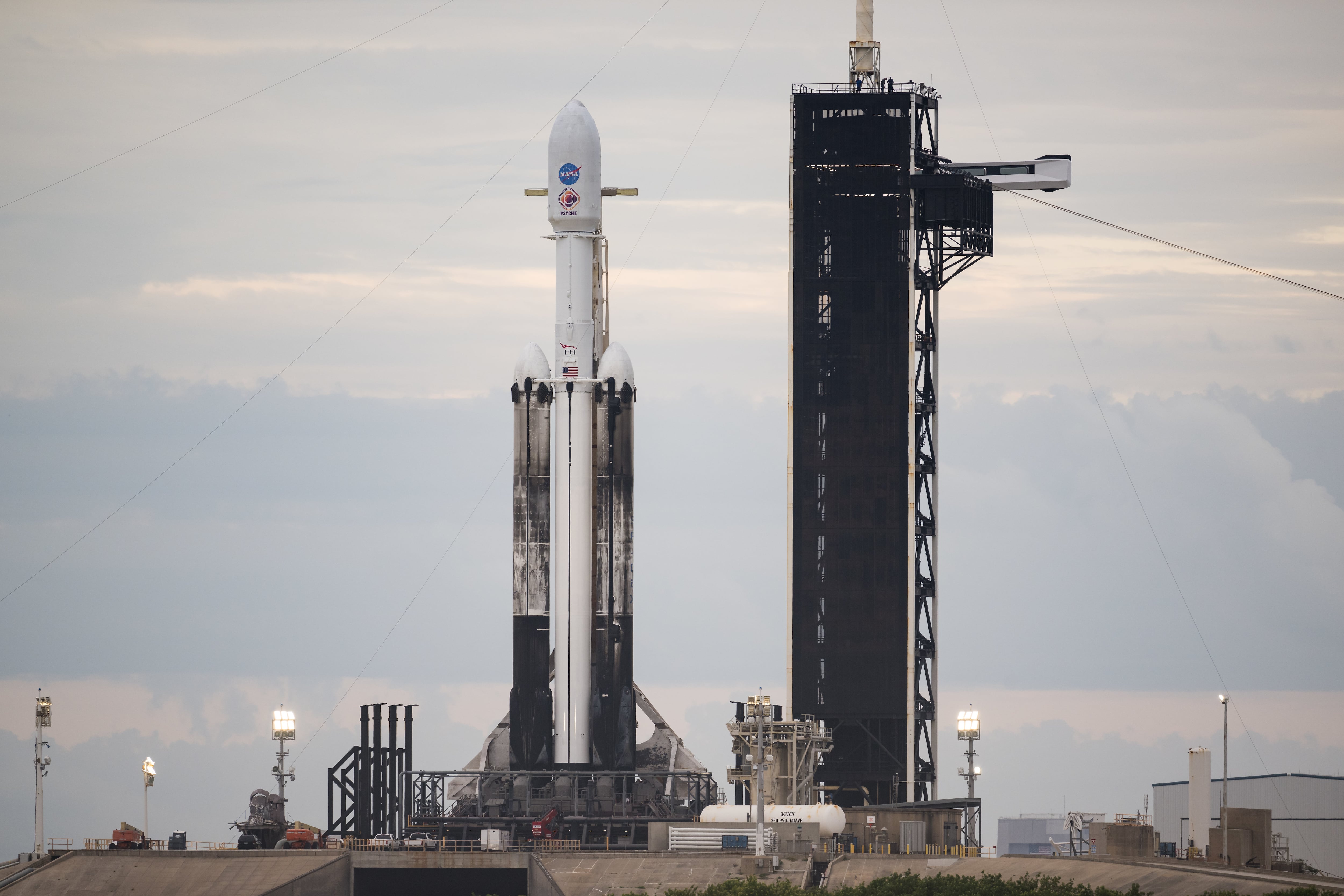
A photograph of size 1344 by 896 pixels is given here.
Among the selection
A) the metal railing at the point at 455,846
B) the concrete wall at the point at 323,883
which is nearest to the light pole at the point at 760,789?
the metal railing at the point at 455,846

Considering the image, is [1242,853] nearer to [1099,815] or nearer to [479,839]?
[479,839]

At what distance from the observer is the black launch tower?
336ft

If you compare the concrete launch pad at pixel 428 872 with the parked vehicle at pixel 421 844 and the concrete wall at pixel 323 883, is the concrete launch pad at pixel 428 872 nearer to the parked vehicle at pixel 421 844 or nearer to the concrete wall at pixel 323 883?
the concrete wall at pixel 323 883

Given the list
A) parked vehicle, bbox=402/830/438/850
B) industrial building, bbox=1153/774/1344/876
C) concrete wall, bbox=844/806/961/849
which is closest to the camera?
parked vehicle, bbox=402/830/438/850

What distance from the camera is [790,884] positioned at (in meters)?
72.5

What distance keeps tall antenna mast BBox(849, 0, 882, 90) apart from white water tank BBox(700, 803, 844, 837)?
129 feet

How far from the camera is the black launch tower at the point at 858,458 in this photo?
10250 cm

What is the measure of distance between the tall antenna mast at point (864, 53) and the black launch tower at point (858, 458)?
4.65m

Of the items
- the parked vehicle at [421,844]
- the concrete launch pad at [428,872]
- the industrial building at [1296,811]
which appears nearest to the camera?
the concrete launch pad at [428,872]

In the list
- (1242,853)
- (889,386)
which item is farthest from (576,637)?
(1242,853)

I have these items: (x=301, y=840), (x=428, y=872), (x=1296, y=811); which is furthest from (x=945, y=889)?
(x=1296, y=811)

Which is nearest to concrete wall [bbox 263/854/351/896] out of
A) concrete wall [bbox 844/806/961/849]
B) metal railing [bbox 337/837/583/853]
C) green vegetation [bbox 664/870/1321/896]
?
metal railing [bbox 337/837/583/853]

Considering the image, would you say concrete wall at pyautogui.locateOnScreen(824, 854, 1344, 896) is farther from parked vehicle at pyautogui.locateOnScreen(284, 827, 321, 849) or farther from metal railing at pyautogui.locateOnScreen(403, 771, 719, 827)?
parked vehicle at pyautogui.locateOnScreen(284, 827, 321, 849)

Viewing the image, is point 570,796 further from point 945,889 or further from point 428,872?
point 945,889
